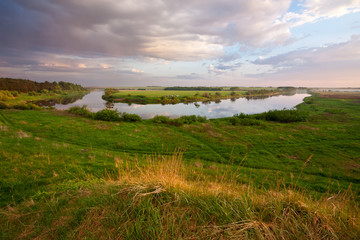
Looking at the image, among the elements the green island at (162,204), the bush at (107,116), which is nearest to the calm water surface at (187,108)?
the bush at (107,116)

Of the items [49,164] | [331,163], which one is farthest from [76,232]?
[331,163]

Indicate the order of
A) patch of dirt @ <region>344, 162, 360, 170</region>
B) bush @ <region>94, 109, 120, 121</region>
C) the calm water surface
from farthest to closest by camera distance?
the calm water surface < bush @ <region>94, 109, 120, 121</region> < patch of dirt @ <region>344, 162, 360, 170</region>

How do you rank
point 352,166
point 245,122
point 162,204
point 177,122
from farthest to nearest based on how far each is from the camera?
point 245,122, point 177,122, point 352,166, point 162,204

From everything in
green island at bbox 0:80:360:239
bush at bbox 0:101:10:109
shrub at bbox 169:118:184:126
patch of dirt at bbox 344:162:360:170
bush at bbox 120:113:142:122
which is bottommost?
patch of dirt at bbox 344:162:360:170

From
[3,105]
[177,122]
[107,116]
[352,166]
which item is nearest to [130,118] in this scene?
[107,116]

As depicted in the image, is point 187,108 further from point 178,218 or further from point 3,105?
point 178,218

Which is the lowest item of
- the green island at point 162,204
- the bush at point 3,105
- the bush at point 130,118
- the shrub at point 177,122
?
the shrub at point 177,122

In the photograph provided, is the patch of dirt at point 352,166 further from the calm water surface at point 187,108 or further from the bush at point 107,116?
the calm water surface at point 187,108

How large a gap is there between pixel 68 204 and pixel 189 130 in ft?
57.6

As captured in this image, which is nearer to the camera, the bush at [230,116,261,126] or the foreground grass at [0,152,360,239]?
the foreground grass at [0,152,360,239]

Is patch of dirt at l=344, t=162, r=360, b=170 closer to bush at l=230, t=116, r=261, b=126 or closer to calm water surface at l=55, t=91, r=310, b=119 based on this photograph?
bush at l=230, t=116, r=261, b=126

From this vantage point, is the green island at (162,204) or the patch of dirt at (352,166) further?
the patch of dirt at (352,166)

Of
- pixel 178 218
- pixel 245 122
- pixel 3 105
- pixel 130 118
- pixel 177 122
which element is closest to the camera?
pixel 178 218

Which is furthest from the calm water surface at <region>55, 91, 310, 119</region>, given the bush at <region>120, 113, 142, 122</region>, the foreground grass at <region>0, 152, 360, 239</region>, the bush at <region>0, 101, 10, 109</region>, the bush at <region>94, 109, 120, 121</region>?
the foreground grass at <region>0, 152, 360, 239</region>
